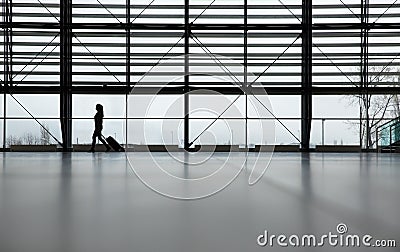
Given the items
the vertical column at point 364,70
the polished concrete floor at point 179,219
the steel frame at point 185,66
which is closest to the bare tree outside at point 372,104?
the vertical column at point 364,70

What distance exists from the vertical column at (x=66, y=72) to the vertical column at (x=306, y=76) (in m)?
5.77

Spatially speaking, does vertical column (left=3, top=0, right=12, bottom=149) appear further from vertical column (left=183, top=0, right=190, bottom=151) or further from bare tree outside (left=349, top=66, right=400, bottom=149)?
bare tree outside (left=349, top=66, right=400, bottom=149)

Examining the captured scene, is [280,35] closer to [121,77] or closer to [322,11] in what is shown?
[322,11]

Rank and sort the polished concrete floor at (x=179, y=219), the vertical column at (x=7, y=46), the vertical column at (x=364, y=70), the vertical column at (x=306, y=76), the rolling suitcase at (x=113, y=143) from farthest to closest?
the vertical column at (x=364, y=70) < the vertical column at (x=306, y=76) < the vertical column at (x=7, y=46) < the rolling suitcase at (x=113, y=143) < the polished concrete floor at (x=179, y=219)

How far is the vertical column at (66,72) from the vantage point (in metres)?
12.1

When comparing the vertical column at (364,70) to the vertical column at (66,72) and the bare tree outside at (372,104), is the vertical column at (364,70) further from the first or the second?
the vertical column at (66,72)

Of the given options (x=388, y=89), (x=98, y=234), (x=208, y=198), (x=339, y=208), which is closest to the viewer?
(x=98, y=234)

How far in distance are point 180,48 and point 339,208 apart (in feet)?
36.7

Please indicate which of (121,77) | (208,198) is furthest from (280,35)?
(208,198)

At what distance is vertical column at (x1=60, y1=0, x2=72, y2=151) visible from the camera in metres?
12.1

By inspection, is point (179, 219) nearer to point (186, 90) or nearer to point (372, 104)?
point (186, 90)

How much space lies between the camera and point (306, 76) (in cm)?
1241

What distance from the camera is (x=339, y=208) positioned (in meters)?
1.48

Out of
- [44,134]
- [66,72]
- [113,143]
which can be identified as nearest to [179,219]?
[113,143]
